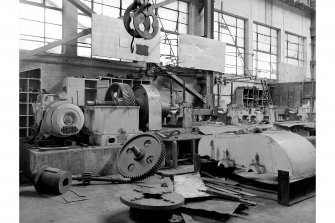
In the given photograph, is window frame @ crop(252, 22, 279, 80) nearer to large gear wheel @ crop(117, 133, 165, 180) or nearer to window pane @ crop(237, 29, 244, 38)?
window pane @ crop(237, 29, 244, 38)

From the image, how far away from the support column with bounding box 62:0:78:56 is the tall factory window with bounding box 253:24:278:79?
801 cm

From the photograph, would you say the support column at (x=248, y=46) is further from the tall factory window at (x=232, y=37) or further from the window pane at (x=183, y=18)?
the window pane at (x=183, y=18)

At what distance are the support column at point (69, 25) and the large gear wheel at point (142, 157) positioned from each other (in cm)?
489

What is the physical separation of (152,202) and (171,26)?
8695 millimetres

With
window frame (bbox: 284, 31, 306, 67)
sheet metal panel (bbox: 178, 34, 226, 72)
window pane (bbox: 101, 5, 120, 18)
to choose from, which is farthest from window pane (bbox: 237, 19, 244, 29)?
window pane (bbox: 101, 5, 120, 18)

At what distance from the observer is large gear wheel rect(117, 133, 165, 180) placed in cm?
391

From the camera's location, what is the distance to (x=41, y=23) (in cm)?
782

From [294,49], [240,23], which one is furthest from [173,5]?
[294,49]

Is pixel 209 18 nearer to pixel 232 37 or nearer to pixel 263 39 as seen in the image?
pixel 232 37

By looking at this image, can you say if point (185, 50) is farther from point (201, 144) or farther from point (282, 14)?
point (282, 14)

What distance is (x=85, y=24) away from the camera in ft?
28.4

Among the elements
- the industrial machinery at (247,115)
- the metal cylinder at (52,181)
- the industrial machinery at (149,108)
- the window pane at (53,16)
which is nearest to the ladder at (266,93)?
A: the industrial machinery at (247,115)

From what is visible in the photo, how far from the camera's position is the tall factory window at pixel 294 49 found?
47.5 feet

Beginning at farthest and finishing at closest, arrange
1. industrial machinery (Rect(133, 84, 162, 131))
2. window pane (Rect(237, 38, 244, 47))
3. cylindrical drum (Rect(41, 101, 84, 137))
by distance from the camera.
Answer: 1. window pane (Rect(237, 38, 244, 47))
2. industrial machinery (Rect(133, 84, 162, 131))
3. cylindrical drum (Rect(41, 101, 84, 137))
